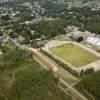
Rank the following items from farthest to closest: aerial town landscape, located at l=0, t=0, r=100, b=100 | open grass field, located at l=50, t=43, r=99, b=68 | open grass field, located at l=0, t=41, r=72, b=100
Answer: open grass field, located at l=50, t=43, r=99, b=68, aerial town landscape, located at l=0, t=0, r=100, b=100, open grass field, located at l=0, t=41, r=72, b=100

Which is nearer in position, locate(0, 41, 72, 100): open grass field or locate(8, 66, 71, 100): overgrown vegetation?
locate(8, 66, 71, 100): overgrown vegetation

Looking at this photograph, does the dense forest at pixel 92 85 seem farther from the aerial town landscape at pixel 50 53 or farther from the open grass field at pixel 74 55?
the open grass field at pixel 74 55

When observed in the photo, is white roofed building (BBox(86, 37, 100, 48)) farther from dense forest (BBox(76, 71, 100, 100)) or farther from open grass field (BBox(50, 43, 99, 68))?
dense forest (BBox(76, 71, 100, 100))

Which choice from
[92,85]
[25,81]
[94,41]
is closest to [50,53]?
[94,41]

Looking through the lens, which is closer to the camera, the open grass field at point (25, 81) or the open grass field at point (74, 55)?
the open grass field at point (25, 81)

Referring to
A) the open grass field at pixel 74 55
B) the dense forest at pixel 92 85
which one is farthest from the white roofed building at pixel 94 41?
the dense forest at pixel 92 85

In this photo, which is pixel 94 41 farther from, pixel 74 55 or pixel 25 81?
pixel 25 81

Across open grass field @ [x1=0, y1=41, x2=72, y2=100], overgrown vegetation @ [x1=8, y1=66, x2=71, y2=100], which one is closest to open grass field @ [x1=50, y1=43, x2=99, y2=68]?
open grass field @ [x1=0, y1=41, x2=72, y2=100]
